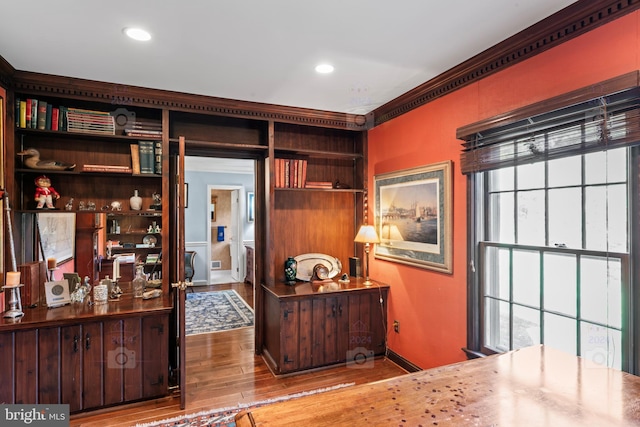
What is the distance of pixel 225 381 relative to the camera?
3.09m

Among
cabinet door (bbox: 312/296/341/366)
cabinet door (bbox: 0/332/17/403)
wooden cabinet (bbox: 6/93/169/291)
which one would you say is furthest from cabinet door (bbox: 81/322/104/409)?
cabinet door (bbox: 312/296/341/366)

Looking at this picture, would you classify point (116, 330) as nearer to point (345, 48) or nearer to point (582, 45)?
point (345, 48)

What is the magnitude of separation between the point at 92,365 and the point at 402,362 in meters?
2.58

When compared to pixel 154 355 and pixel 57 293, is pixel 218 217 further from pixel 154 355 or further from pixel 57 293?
pixel 154 355

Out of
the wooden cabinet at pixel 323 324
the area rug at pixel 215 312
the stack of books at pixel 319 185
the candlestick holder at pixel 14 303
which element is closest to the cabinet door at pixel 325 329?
the wooden cabinet at pixel 323 324

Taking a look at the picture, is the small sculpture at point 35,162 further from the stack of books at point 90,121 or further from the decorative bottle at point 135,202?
the decorative bottle at point 135,202

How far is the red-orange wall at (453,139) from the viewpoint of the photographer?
176cm

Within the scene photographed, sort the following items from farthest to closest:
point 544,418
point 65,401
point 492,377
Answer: point 65,401 → point 492,377 → point 544,418

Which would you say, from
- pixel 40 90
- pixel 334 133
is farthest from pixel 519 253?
pixel 40 90

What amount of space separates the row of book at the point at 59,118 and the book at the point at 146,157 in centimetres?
25

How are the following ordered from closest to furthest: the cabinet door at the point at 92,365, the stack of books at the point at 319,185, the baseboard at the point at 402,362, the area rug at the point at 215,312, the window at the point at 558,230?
the window at the point at 558,230 → the cabinet door at the point at 92,365 → the baseboard at the point at 402,362 → the stack of books at the point at 319,185 → the area rug at the point at 215,312

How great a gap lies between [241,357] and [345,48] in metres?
3.08

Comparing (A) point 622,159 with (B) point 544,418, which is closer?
(B) point 544,418

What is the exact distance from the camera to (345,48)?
227 centimetres
